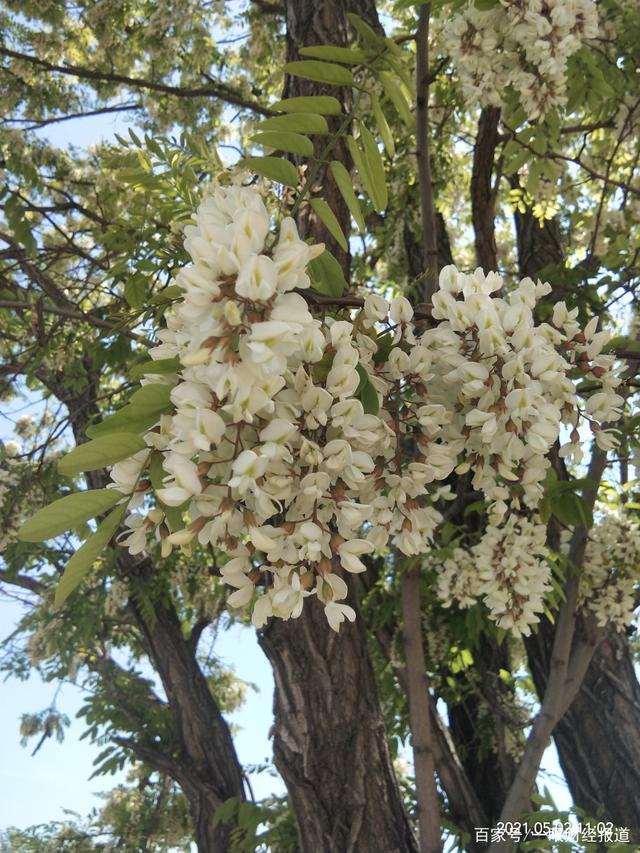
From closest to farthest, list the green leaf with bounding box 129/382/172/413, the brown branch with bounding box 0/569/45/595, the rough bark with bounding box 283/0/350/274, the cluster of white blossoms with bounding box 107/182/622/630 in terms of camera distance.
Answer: the cluster of white blossoms with bounding box 107/182/622/630
the green leaf with bounding box 129/382/172/413
the rough bark with bounding box 283/0/350/274
the brown branch with bounding box 0/569/45/595

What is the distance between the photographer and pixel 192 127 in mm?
4355

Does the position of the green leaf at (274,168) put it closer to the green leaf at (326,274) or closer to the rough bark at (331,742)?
the green leaf at (326,274)

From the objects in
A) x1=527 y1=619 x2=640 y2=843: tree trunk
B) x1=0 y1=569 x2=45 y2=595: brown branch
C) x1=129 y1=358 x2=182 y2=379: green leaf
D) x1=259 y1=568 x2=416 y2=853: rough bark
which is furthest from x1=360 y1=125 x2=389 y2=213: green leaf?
x1=0 y1=569 x2=45 y2=595: brown branch

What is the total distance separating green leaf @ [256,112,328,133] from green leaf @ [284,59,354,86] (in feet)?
0.35

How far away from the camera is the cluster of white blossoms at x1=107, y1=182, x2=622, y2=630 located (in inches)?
26.3

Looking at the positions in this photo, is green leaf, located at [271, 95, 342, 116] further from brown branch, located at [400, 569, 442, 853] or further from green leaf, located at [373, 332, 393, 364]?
brown branch, located at [400, 569, 442, 853]

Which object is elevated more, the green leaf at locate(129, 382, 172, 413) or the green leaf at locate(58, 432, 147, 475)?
the green leaf at locate(129, 382, 172, 413)

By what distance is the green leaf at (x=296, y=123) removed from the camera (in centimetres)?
94

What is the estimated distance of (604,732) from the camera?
2.62 metres

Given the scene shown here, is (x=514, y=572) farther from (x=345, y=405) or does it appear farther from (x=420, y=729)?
(x=345, y=405)

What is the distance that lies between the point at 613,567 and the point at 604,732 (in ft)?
2.51

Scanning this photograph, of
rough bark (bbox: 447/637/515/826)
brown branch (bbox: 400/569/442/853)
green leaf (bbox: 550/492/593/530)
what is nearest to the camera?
green leaf (bbox: 550/492/593/530)

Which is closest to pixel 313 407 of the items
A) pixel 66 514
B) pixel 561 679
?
pixel 66 514

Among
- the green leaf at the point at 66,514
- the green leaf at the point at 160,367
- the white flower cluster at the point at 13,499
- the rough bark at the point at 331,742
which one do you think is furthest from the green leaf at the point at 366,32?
the white flower cluster at the point at 13,499
